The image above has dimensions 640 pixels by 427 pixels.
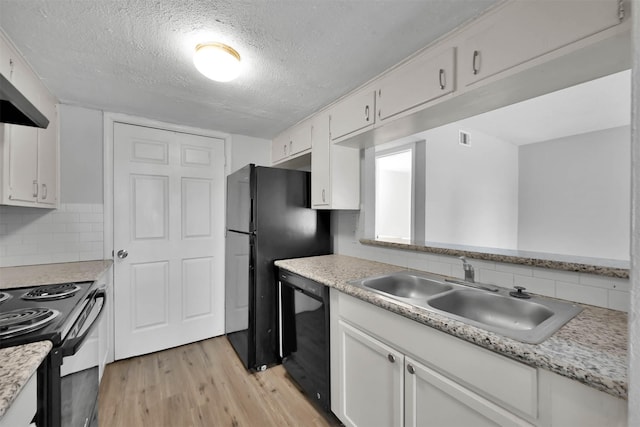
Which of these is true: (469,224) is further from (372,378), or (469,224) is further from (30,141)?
(30,141)

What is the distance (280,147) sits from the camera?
9.32 ft

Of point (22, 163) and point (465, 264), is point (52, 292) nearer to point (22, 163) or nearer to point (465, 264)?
point (22, 163)

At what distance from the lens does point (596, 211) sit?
10.8 feet

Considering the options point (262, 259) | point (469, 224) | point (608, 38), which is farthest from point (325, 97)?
point (469, 224)

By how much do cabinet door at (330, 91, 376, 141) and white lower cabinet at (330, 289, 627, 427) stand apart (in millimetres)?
1129

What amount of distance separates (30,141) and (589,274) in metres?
3.12

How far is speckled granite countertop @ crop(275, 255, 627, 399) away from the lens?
668 millimetres

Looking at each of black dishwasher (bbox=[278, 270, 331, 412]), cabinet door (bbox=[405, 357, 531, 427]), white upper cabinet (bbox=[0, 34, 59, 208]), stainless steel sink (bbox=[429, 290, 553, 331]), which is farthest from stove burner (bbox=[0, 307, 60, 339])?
stainless steel sink (bbox=[429, 290, 553, 331])

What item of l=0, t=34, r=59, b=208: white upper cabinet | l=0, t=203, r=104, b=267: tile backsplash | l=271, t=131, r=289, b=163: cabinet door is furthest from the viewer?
l=271, t=131, r=289, b=163: cabinet door

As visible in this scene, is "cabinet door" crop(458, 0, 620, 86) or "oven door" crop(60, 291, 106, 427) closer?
"cabinet door" crop(458, 0, 620, 86)

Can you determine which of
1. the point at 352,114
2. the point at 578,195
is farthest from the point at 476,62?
the point at 578,195

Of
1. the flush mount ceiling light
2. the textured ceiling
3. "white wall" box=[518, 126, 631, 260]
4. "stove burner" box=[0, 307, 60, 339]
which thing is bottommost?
"stove burner" box=[0, 307, 60, 339]

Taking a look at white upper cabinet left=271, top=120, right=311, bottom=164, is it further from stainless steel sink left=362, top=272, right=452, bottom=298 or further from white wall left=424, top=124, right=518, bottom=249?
white wall left=424, top=124, right=518, bottom=249

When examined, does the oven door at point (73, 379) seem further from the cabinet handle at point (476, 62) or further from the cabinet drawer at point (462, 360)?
the cabinet handle at point (476, 62)
